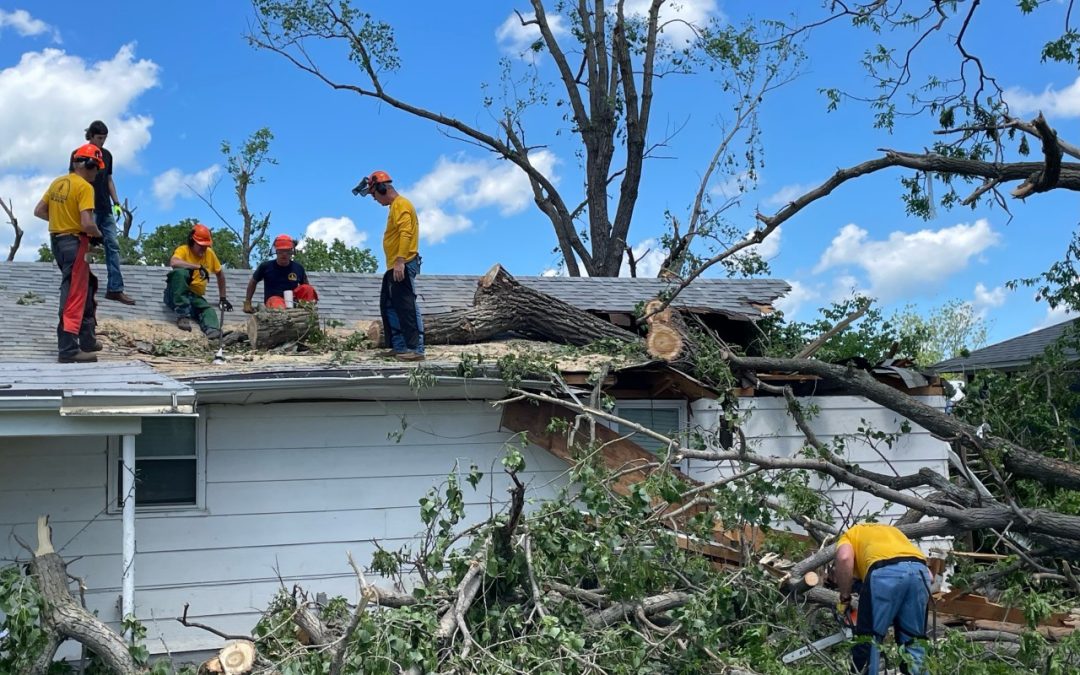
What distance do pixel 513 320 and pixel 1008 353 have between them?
1107cm

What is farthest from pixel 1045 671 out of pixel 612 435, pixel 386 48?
pixel 386 48

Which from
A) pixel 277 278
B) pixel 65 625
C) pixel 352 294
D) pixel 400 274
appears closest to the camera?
pixel 65 625

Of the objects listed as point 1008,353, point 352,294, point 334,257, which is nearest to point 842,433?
point 352,294

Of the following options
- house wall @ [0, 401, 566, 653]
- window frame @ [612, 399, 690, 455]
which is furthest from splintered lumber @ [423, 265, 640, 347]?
house wall @ [0, 401, 566, 653]

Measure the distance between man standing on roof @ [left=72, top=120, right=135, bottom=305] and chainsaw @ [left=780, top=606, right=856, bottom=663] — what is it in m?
7.09

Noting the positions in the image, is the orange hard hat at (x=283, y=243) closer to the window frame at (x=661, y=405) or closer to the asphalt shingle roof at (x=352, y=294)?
the asphalt shingle roof at (x=352, y=294)

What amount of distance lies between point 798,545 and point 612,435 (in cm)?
179

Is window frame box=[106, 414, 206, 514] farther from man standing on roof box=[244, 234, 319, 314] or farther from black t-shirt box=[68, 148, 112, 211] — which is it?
black t-shirt box=[68, 148, 112, 211]

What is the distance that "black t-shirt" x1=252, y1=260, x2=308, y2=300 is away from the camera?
998 centimetres

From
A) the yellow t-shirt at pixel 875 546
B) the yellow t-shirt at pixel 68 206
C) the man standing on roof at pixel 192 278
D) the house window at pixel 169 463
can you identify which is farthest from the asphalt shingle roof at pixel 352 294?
the yellow t-shirt at pixel 875 546

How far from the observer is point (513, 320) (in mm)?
9695

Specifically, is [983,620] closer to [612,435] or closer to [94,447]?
[612,435]

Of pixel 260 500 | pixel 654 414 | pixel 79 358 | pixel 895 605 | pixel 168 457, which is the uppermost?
pixel 79 358

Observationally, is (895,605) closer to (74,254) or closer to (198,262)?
(74,254)
